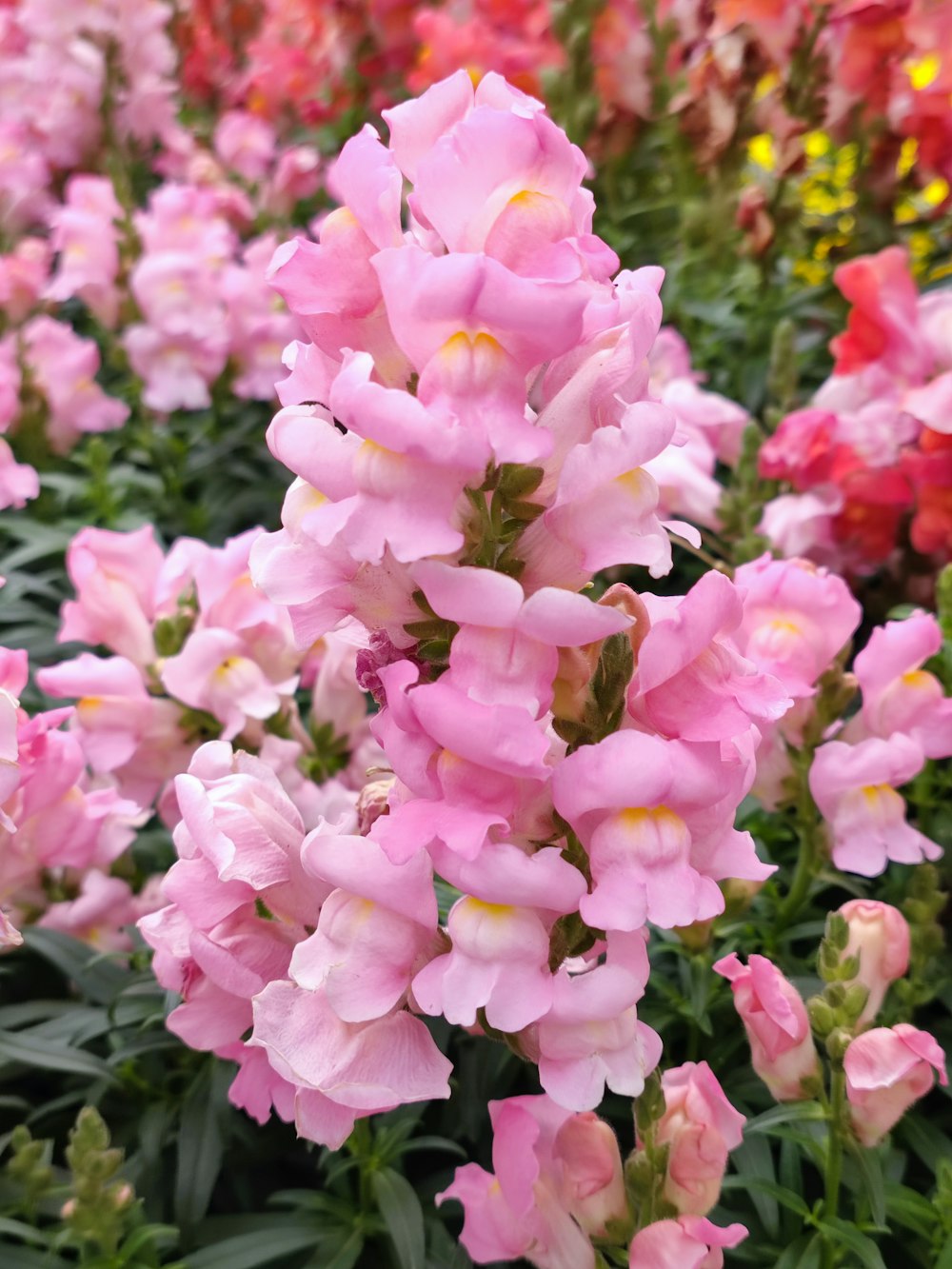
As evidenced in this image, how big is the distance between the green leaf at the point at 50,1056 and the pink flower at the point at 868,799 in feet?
2.24

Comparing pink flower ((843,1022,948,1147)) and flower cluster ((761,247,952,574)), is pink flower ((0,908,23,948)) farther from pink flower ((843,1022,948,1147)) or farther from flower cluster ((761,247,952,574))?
flower cluster ((761,247,952,574))

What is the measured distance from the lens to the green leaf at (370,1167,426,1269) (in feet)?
3.12

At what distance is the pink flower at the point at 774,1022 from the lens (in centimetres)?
87

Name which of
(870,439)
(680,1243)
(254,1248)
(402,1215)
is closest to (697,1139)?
(680,1243)

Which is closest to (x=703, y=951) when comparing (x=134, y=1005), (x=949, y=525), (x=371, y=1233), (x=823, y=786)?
(x=823, y=786)

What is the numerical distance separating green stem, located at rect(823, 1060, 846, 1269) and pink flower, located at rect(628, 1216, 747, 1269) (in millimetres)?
129

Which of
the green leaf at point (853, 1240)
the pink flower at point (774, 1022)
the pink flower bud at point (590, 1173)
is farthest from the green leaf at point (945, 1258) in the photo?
the pink flower bud at point (590, 1173)

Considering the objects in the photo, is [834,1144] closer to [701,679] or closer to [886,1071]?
[886,1071]

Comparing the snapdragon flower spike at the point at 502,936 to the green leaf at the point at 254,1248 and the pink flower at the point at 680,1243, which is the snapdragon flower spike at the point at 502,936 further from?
the green leaf at the point at 254,1248

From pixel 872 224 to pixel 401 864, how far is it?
5.53 feet

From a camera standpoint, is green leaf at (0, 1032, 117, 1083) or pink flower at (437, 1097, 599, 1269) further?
green leaf at (0, 1032, 117, 1083)

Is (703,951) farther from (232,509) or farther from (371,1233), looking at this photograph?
(232,509)

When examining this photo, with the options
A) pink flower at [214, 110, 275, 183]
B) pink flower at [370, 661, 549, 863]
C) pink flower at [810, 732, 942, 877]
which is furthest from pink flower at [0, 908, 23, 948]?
pink flower at [214, 110, 275, 183]

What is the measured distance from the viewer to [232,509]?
193 cm
